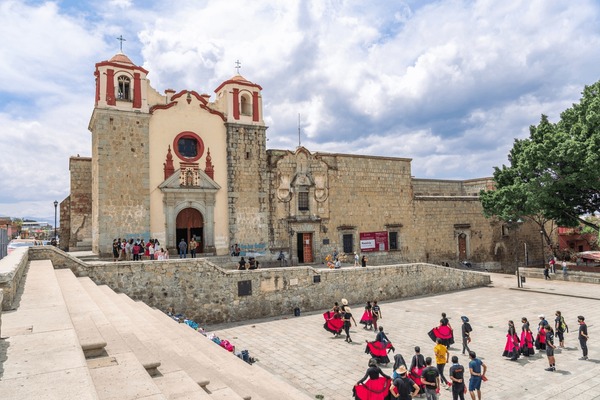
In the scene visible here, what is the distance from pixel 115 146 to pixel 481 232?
26.6m

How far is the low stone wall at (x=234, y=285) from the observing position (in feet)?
47.9

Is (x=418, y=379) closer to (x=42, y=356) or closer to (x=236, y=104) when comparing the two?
(x=42, y=356)

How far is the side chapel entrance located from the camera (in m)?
24.6

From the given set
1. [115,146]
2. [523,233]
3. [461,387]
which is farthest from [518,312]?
[115,146]

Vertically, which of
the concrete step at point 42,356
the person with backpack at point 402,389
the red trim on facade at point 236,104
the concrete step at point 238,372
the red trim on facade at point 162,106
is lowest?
the person with backpack at point 402,389

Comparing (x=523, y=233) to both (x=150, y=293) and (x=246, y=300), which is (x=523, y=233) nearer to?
(x=246, y=300)

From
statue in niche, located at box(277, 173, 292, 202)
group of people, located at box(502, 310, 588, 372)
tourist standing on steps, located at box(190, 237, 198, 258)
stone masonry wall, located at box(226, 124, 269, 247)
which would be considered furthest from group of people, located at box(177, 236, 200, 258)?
group of people, located at box(502, 310, 588, 372)

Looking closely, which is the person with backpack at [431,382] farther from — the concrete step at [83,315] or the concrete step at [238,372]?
the concrete step at [83,315]

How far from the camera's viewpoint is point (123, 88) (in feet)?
67.3

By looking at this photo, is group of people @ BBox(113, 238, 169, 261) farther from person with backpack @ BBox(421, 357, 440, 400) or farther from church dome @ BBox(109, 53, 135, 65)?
person with backpack @ BBox(421, 357, 440, 400)

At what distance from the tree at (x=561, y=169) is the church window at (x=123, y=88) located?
23.5m

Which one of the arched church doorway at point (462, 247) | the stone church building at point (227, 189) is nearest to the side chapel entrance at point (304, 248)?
the stone church building at point (227, 189)

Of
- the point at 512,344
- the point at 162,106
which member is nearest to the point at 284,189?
the point at 162,106

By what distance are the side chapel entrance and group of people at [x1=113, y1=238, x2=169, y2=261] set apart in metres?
8.88
